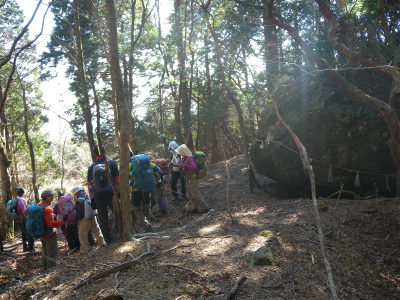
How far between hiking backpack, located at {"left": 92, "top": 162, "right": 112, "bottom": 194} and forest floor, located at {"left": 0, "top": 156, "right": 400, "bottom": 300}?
59.0 inches

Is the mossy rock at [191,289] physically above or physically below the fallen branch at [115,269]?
below

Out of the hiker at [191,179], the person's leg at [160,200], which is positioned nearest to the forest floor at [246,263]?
the hiker at [191,179]

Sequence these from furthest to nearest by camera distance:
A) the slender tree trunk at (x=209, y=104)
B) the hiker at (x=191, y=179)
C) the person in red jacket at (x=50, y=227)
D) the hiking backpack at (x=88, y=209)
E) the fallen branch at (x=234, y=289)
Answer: the slender tree trunk at (x=209, y=104) → the hiker at (x=191, y=179) → the hiking backpack at (x=88, y=209) → the person in red jacket at (x=50, y=227) → the fallen branch at (x=234, y=289)

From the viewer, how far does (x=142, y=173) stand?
8047 mm

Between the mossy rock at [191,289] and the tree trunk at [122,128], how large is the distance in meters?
2.27

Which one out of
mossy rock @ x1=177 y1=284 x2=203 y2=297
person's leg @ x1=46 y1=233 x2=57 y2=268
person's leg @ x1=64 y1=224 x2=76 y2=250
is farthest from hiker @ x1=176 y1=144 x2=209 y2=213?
mossy rock @ x1=177 y1=284 x2=203 y2=297

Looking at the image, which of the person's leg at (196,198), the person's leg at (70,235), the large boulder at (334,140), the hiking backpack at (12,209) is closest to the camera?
the large boulder at (334,140)

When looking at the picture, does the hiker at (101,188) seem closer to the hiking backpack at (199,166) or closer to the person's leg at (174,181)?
the hiking backpack at (199,166)

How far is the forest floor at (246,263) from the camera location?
4.04 metres

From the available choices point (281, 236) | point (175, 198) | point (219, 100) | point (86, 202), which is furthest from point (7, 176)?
point (219, 100)

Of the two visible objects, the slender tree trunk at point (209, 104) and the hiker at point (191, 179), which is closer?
the hiker at point (191, 179)

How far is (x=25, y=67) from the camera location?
18.5 m

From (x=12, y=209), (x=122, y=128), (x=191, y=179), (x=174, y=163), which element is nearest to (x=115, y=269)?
(x=122, y=128)

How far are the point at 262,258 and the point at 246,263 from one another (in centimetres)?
26
